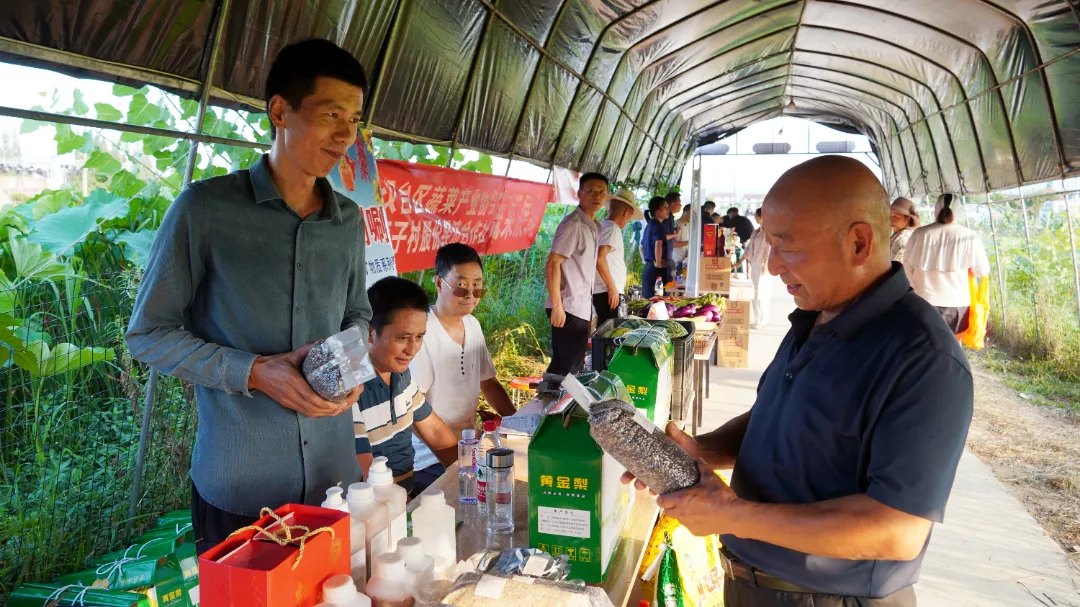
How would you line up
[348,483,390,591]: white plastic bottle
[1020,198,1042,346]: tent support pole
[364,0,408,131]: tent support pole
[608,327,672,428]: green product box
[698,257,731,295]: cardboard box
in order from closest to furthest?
[348,483,390,591]: white plastic bottle < [608,327,672,428]: green product box < [364,0,408,131]: tent support pole < [698,257,731,295]: cardboard box < [1020,198,1042,346]: tent support pole

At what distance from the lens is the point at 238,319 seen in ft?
5.53

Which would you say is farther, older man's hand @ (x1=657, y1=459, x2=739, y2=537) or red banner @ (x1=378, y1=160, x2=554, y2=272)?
red banner @ (x1=378, y1=160, x2=554, y2=272)

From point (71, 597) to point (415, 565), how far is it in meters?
1.59

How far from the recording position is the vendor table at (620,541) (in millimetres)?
1712

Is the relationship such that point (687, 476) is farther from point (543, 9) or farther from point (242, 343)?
point (543, 9)

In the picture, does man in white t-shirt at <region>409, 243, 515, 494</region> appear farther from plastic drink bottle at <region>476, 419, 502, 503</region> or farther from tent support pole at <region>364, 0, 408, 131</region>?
tent support pole at <region>364, 0, 408, 131</region>

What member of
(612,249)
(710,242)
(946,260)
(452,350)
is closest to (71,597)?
(452,350)

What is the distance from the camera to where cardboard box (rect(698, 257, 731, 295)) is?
24.5ft

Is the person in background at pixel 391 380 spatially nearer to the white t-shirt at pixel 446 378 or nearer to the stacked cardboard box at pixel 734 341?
the white t-shirt at pixel 446 378

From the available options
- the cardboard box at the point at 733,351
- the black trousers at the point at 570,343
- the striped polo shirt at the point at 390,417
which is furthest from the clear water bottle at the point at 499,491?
the cardboard box at the point at 733,351

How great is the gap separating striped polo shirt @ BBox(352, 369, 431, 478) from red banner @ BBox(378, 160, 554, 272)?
1575mm

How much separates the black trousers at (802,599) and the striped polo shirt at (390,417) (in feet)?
4.52

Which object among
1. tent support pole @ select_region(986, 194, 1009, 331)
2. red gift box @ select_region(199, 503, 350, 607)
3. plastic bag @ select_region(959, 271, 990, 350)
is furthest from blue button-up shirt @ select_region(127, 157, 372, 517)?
tent support pole @ select_region(986, 194, 1009, 331)

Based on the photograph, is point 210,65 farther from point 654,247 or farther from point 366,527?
point 654,247
